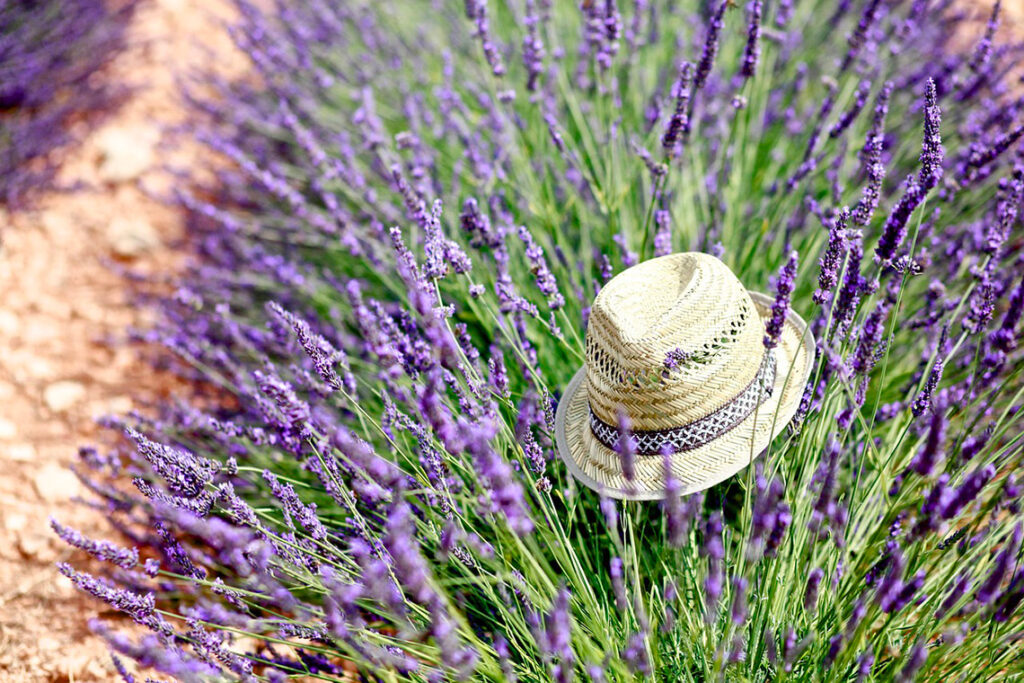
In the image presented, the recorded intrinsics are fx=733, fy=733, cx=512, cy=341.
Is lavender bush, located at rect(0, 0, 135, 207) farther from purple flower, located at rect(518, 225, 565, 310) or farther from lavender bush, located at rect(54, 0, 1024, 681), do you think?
purple flower, located at rect(518, 225, 565, 310)

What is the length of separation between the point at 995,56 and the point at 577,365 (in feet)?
5.92

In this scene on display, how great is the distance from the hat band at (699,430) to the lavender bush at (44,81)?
3.37 meters

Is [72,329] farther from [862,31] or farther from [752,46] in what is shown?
[862,31]

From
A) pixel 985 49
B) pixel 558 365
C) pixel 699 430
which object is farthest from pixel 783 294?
pixel 985 49

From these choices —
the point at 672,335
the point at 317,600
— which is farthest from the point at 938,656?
the point at 317,600

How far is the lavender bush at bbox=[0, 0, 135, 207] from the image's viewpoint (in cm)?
371

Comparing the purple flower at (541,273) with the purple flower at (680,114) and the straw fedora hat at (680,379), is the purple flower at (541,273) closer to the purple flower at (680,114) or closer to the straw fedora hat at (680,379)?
the straw fedora hat at (680,379)

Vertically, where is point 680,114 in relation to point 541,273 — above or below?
above

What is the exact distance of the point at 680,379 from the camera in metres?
1.50

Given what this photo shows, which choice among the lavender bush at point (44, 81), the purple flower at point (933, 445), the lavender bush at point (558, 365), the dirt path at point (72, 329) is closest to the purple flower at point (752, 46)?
the lavender bush at point (558, 365)

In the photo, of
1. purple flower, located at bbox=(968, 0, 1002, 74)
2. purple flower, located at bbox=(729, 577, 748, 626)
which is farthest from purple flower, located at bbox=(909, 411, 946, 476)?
purple flower, located at bbox=(968, 0, 1002, 74)

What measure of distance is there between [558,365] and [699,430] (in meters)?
0.72

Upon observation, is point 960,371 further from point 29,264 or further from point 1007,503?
point 29,264

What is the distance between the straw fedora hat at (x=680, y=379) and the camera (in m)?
1.50
